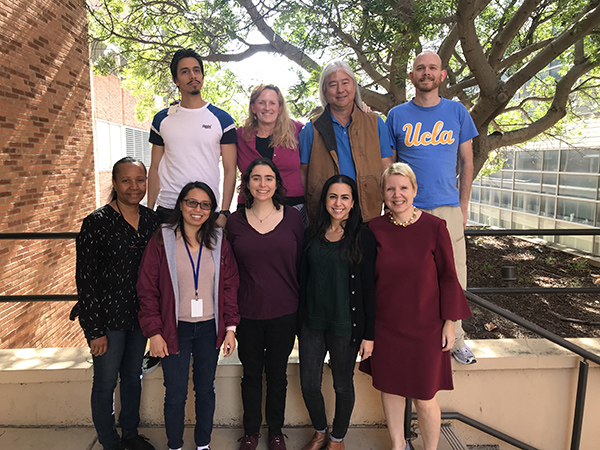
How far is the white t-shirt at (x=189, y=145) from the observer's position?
106 inches

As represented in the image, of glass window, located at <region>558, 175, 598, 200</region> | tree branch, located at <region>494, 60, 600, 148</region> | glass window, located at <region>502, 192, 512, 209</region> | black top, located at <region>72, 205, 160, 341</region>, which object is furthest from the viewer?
glass window, located at <region>502, 192, 512, 209</region>

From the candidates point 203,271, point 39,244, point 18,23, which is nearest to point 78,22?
point 18,23

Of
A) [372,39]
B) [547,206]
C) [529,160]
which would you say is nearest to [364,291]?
[372,39]

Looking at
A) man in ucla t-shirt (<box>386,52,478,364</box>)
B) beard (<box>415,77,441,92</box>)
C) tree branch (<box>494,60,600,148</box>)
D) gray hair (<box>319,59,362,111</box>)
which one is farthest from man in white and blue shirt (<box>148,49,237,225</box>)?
tree branch (<box>494,60,600,148</box>)

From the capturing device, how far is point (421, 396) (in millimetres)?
2381

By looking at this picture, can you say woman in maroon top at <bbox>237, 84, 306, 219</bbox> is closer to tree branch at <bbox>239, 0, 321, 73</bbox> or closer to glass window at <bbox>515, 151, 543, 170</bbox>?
tree branch at <bbox>239, 0, 321, 73</bbox>

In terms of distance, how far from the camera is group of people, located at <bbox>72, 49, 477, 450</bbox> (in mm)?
2369

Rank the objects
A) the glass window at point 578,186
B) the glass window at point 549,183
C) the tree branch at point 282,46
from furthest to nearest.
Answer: the glass window at point 549,183 < the glass window at point 578,186 < the tree branch at point 282,46

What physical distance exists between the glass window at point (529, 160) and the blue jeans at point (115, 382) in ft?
50.8

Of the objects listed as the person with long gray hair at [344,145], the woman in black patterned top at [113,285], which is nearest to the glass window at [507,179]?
the person with long gray hair at [344,145]

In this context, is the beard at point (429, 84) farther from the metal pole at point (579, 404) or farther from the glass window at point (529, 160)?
the glass window at point (529, 160)

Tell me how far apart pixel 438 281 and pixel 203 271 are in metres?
1.36

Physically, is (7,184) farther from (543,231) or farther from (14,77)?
(543,231)

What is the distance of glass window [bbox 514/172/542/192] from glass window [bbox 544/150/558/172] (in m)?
0.43
